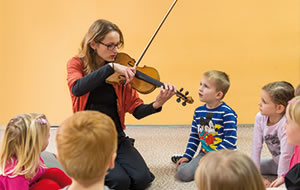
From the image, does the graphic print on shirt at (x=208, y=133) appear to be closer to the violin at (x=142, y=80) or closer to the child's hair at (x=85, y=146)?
the violin at (x=142, y=80)

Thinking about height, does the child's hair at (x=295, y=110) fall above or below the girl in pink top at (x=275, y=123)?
above

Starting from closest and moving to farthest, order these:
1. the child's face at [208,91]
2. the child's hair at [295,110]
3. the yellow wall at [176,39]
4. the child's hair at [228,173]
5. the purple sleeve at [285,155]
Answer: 1. the child's hair at [228,173]
2. the child's hair at [295,110]
3. the purple sleeve at [285,155]
4. the child's face at [208,91]
5. the yellow wall at [176,39]

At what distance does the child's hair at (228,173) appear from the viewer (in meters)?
0.73

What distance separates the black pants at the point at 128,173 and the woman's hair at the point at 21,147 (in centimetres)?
53

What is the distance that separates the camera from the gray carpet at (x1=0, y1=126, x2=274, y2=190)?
183cm

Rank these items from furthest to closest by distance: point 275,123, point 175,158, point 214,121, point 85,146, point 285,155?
1. point 175,158
2. point 214,121
3. point 275,123
4. point 285,155
5. point 85,146

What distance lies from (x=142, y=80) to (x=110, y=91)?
8.3 inches

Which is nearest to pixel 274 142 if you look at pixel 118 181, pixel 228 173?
pixel 118 181

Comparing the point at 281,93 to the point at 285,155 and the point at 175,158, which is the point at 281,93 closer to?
the point at 285,155

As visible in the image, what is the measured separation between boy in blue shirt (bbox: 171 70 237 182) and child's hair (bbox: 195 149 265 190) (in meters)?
1.04

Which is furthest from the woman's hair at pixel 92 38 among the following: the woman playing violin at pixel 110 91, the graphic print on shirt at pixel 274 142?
the graphic print on shirt at pixel 274 142

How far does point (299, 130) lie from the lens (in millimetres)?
1176

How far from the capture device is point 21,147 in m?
1.19

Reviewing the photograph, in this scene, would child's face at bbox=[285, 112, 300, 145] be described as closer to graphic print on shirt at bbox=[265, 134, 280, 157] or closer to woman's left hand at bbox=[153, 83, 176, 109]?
graphic print on shirt at bbox=[265, 134, 280, 157]
